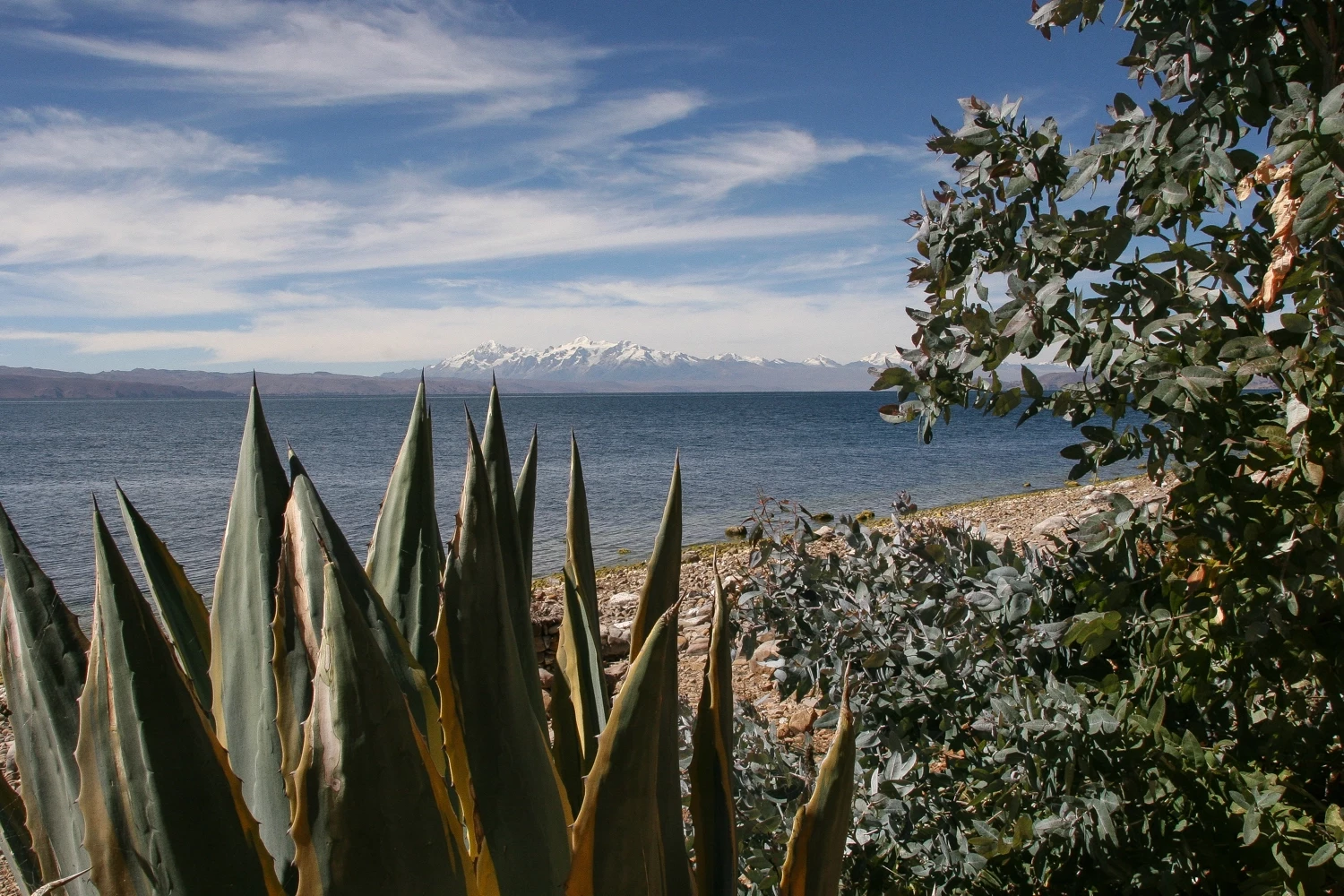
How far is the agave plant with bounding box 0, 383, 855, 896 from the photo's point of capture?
35.4 inches

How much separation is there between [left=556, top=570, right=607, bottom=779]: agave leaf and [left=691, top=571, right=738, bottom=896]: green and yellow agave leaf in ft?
0.99

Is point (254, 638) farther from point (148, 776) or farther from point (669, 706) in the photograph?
point (669, 706)

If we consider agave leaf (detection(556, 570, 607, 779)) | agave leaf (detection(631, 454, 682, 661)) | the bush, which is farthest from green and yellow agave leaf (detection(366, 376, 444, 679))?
the bush

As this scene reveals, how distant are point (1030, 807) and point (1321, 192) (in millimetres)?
1527

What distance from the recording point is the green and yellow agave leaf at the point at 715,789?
137 cm

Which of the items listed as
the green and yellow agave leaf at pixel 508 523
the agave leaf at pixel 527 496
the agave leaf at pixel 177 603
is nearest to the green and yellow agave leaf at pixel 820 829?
the green and yellow agave leaf at pixel 508 523

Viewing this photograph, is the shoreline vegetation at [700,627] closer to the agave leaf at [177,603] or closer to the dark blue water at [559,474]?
the agave leaf at [177,603]

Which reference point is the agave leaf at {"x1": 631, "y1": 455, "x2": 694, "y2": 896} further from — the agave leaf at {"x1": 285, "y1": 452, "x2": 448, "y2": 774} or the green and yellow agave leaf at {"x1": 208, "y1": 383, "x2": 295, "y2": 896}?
the green and yellow agave leaf at {"x1": 208, "y1": 383, "x2": 295, "y2": 896}

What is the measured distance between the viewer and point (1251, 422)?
5.98 feet

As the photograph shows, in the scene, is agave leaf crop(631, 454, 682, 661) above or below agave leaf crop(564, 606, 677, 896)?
above

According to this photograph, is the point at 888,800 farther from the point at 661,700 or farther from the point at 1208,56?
the point at 1208,56

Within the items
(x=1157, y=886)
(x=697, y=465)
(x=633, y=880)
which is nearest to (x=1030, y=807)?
(x=1157, y=886)

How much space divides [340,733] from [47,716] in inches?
21.5

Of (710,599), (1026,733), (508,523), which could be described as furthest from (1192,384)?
(710,599)
